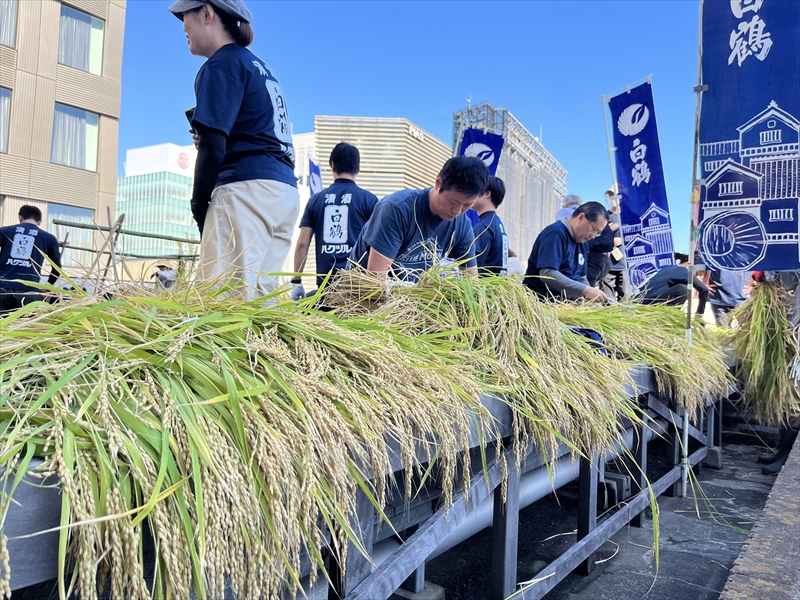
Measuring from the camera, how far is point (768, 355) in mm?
4242

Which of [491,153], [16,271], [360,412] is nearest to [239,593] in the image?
[360,412]

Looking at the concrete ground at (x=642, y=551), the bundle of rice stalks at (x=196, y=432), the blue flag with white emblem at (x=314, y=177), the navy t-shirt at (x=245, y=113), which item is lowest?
the concrete ground at (x=642, y=551)

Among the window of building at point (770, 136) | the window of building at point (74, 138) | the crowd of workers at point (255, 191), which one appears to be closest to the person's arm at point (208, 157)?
the crowd of workers at point (255, 191)

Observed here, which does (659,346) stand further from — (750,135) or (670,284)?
(670,284)

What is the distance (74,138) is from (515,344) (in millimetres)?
19961

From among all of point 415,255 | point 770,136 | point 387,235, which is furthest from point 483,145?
point 387,235

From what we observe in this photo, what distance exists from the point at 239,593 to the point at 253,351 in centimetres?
45

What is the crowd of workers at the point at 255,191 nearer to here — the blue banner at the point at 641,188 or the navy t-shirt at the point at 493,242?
the navy t-shirt at the point at 493,242

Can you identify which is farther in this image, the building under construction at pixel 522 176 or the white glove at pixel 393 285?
the building under construction at pixel 522 176

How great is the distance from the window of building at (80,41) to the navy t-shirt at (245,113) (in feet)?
62.5

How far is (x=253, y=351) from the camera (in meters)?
1.14

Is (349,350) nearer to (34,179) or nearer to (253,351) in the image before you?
(253,351)

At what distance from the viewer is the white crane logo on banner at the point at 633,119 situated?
20.1 ft

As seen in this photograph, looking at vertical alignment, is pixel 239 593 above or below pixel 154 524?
below
